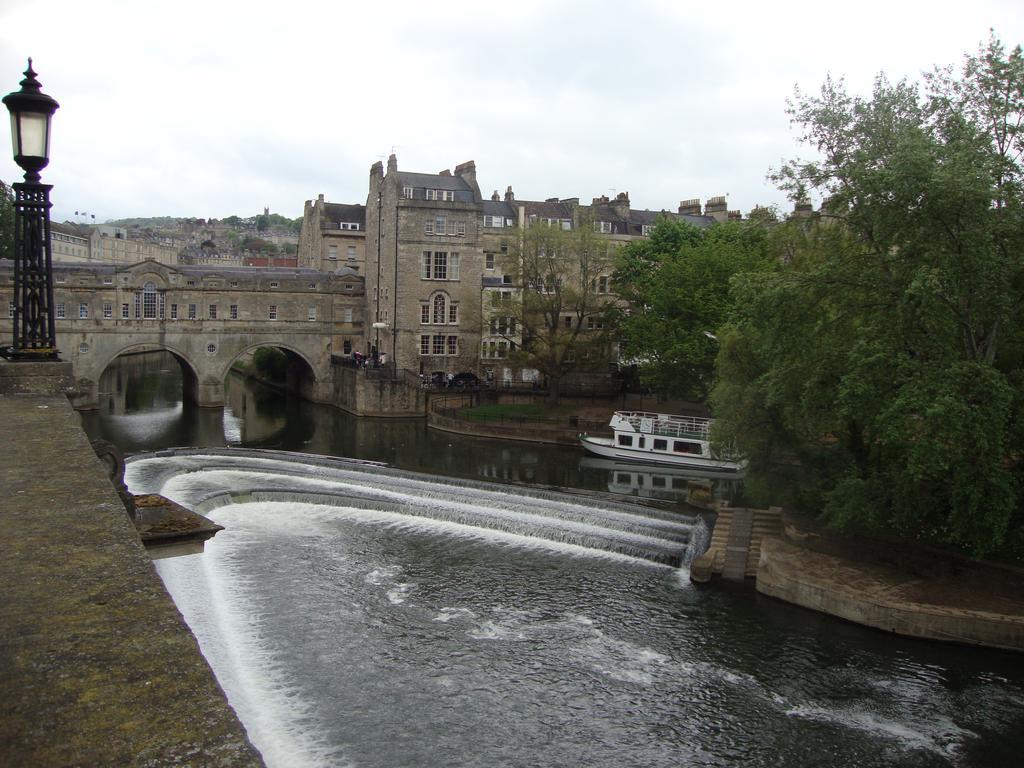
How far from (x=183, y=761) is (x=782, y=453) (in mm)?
25997

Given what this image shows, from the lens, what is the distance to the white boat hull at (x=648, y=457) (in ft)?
136

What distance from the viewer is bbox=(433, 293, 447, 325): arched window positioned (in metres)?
60.5

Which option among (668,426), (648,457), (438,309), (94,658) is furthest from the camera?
(438,309)

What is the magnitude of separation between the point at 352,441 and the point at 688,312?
1882cm

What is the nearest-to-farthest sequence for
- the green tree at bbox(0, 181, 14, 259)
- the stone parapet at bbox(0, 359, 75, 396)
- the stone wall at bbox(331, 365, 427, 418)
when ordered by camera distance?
the stone parapet at bbox(0, 359, 75, 396) < the stone wall at bbox(331, 365, 427, 418) < the green tree at bbox(0, 181, 14, 259)

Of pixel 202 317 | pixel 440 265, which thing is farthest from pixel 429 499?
pixel 202 317

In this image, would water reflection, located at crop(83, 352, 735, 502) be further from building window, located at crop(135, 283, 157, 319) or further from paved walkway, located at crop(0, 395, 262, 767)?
paved walkway, located at crop(0, 395, 262, 767)

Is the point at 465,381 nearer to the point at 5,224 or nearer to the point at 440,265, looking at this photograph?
the point at 440,265

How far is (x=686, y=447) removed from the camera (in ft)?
140

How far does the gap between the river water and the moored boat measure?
1314cm

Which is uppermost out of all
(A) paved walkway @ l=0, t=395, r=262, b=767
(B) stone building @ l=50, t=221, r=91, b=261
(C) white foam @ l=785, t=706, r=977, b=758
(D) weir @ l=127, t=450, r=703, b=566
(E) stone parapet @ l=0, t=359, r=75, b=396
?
(B) stone building @ l=50, t=221, r=91, b=261

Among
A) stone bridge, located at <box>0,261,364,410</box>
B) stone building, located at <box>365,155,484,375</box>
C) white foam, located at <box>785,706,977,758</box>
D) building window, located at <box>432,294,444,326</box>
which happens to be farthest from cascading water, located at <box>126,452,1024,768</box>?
building window, located at <box>432,294,444,326</box>

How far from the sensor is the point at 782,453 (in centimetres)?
2747

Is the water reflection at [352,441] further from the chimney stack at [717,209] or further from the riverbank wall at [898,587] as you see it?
the chimney stack at [717,209]
